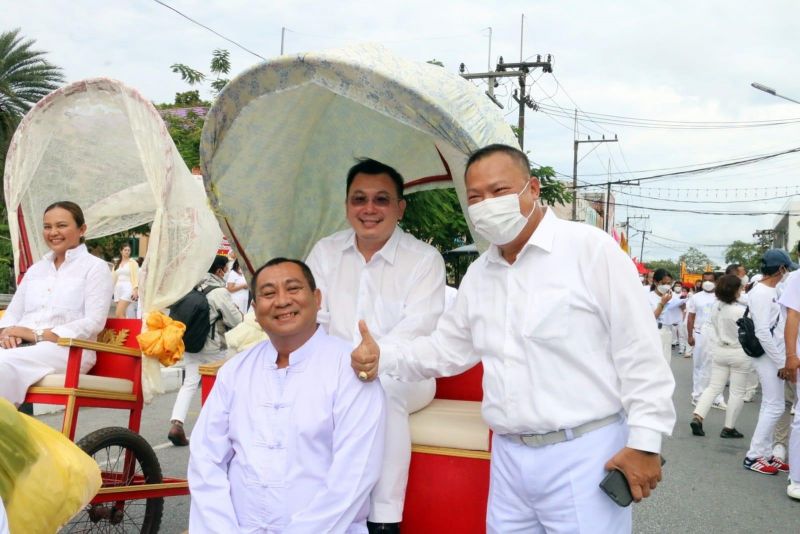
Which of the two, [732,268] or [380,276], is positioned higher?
[732,268]

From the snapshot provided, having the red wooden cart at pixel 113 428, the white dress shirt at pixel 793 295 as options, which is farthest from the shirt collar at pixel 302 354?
the white dress shirt at pixel 793 295

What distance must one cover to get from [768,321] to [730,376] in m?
1.68

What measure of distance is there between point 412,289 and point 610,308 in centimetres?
124

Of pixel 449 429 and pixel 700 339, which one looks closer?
pixel 449 429

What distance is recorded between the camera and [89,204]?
524 cm

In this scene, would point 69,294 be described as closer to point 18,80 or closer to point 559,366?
point 559,366

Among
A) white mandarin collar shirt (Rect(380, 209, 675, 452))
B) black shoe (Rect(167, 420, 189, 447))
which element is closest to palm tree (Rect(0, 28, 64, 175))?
black shoe (Rect(167, 420, 189, 447))

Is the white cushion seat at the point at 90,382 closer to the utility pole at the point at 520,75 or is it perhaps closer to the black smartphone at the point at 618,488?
the black smartphone at the point at 618,488

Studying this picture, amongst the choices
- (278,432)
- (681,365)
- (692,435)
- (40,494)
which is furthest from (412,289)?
(681,365)

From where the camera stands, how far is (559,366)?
8.25ft

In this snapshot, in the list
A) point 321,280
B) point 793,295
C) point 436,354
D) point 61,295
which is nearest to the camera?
point 436,354

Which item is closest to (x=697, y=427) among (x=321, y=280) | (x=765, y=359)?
(x=765, y=359)

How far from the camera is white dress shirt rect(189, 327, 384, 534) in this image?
2893 mm

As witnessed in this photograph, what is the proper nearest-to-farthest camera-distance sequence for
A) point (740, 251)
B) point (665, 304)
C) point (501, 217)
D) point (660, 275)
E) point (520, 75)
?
point (501, 217)
point (665, 304)
point (660, 275)
point (520, 75)
point (740, 251)
